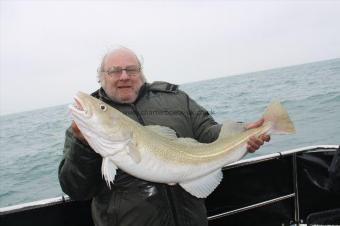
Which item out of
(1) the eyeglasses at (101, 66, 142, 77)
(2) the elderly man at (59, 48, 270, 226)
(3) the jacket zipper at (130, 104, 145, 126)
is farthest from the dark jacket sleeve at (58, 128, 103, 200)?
(1) the eyeglasses at (101, 66, 142, 77)

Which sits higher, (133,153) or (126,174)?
(133,153)

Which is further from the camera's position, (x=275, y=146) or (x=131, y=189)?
(x=275, y=146)

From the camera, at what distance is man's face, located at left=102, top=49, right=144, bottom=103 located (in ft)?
13.1

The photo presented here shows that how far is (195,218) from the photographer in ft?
12.6

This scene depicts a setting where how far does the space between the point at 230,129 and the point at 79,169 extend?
1.39m

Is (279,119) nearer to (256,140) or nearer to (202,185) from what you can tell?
(256,140)

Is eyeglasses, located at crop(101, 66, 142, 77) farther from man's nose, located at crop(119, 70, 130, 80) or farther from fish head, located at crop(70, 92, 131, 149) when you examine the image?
Answer: fish head, located at crop(70, 92, 131, 149)

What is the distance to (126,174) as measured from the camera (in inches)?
147

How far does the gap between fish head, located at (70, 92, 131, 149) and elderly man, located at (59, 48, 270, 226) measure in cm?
35

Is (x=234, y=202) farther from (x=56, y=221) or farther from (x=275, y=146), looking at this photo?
(x=275, y=146)

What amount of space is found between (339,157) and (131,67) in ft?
7.45

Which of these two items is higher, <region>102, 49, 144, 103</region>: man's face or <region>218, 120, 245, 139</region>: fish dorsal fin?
<region>102, 49, 144, 103</region>: man's face

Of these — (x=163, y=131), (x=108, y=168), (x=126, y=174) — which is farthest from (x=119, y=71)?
(x=108, y=168)

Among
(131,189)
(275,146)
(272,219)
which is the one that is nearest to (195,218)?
(131,189)
